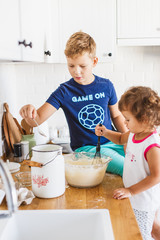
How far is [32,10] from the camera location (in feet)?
5.22

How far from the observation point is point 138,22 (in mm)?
2125

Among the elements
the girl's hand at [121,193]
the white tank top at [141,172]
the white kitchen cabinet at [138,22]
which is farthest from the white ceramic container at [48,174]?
the white kitchen cabinet at [138,22]

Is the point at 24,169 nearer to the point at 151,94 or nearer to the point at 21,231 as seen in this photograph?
the point at 21,231

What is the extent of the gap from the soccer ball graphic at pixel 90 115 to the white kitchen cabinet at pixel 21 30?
0.43 metres

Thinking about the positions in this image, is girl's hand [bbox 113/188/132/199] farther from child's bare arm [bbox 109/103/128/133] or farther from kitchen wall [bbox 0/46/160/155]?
kitchen wall [bbox 0/46/160/155]

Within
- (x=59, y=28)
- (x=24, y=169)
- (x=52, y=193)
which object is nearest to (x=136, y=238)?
(x=52, y=193)

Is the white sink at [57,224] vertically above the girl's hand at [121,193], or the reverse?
the girl's hand at [121,193]

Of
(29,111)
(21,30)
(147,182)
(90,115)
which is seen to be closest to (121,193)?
(147,182)

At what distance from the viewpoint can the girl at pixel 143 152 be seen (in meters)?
1.21

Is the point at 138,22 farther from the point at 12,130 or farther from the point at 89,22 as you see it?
the point at 12,130

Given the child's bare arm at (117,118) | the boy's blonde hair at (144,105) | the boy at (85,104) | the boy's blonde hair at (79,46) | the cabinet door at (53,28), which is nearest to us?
the boy's blonde hair at (144,105)

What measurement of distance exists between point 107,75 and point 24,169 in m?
1.35

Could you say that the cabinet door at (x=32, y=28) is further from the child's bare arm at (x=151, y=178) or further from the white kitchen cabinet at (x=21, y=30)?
the child's bare arm at (x=151, y=178)

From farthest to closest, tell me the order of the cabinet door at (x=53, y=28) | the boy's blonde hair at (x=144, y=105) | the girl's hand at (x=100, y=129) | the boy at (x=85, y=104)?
the cabinet door at (x=53, y=28) < the boy at (x=85, y=104) < the girl's hand at (x=100, y=129) < the boy's blonde hair at (x=144, y=105)
